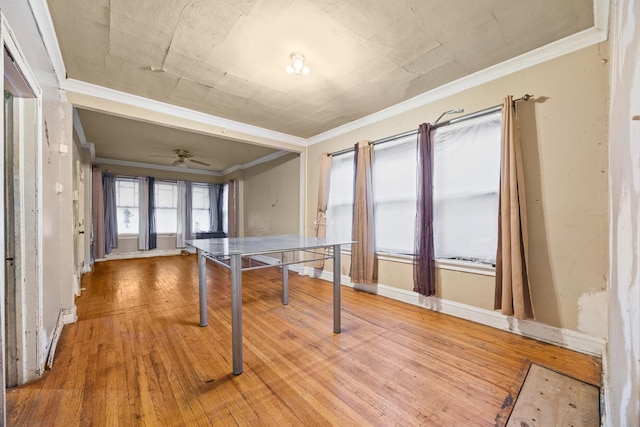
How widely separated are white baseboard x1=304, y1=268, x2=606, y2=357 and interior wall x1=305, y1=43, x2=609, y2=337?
0.19 feet

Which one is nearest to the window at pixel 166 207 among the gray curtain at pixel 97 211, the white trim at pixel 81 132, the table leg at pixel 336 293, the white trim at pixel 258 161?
the gray curtain at pixel 97 211

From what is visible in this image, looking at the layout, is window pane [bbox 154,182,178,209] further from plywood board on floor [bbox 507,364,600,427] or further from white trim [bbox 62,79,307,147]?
plywood board on floor [bbox 507,364,600,427]

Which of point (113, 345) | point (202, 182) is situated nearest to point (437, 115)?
point (113, 345)

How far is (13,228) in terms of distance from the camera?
1.49 metres

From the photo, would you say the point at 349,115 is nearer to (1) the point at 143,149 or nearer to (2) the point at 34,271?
(2) the point at 34,271

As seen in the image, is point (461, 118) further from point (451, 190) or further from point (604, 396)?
point (604, 396)

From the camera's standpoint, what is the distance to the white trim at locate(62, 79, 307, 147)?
2.55 metres

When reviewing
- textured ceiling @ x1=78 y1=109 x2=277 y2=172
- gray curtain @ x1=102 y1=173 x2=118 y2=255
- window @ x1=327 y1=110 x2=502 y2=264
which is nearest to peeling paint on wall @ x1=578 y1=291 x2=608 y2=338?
window @ x1=327 y1=110 x2=502 y2=264

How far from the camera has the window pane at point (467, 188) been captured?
93.2 inches

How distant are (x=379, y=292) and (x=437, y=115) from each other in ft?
7.38

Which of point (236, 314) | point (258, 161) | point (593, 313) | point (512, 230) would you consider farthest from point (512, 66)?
point (258, 161)

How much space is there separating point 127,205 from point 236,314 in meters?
6.60

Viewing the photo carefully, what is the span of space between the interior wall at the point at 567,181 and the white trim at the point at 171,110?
2.96m

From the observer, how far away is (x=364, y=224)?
336cm
